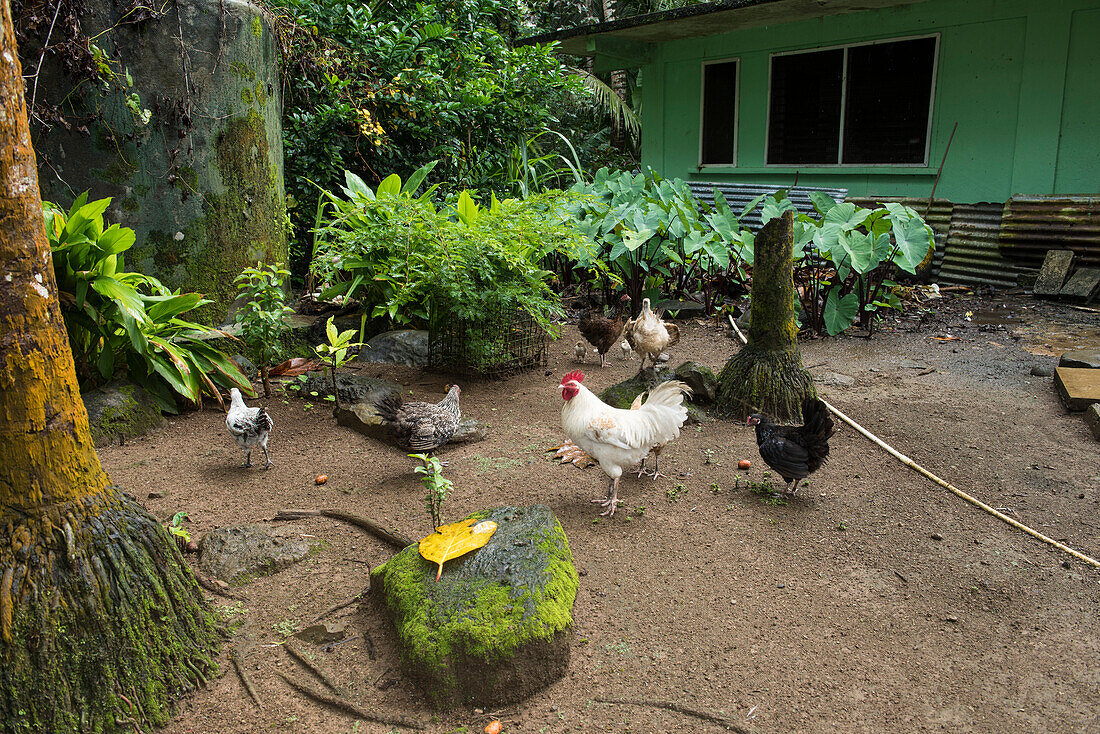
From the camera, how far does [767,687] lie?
2.71 m

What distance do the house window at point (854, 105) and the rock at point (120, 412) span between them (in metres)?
10.3

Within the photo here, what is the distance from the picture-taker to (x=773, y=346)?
527 centimetres

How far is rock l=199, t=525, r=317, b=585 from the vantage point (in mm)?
3398

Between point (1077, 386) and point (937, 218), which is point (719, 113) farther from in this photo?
point (1077, 386)

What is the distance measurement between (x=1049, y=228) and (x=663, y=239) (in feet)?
17.0

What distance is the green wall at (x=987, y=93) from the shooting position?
30.1 ft

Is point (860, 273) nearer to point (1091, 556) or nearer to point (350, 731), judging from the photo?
point (1091, 556)

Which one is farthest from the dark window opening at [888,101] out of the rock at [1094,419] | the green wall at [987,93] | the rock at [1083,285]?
the rock at [1094,419]

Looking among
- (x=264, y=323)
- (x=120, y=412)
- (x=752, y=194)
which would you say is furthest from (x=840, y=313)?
(x=120, y=412)

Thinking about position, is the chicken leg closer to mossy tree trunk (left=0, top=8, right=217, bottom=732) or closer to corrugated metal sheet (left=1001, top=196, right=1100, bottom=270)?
mossy tree trunk (left=0, top=8, right=217, bottom=732)

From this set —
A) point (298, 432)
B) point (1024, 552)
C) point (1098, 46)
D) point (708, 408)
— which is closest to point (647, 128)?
point (1098, 46)

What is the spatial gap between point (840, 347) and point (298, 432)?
5.46 meters

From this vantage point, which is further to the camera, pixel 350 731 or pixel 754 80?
pixel 754 80

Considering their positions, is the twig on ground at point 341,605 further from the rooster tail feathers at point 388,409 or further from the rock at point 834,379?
the rock at point 834,379
